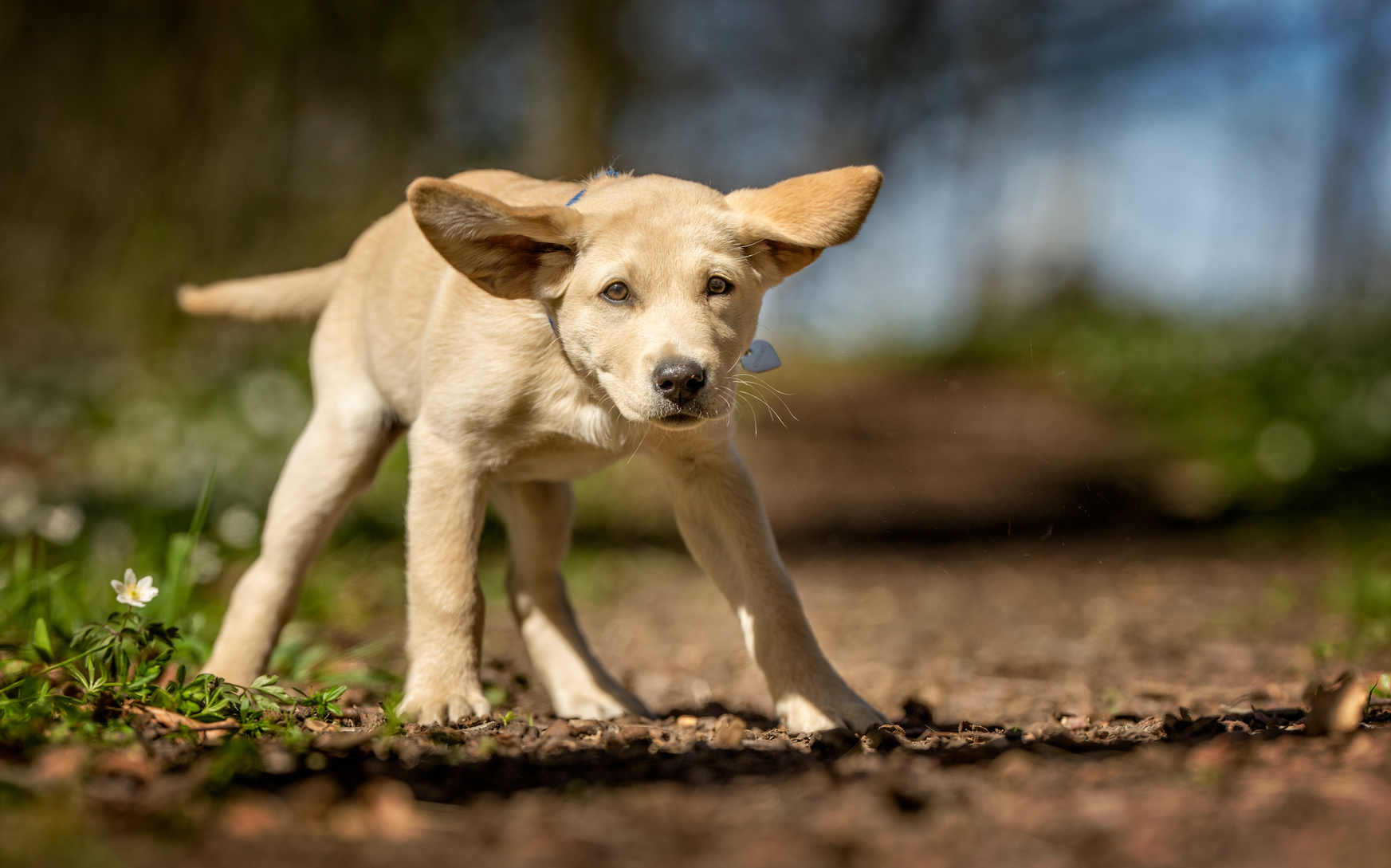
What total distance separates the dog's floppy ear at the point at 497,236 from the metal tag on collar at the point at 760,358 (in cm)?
59

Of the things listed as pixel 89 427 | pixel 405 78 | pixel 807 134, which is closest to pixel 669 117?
pixel 807 134

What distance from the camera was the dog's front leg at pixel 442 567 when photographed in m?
3.27

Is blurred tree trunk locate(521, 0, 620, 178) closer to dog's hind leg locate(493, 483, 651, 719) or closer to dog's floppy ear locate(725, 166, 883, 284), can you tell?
dog's hind leg locate(493, 483, 651, 719)

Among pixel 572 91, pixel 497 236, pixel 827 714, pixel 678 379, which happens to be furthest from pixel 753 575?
pixel 572 91

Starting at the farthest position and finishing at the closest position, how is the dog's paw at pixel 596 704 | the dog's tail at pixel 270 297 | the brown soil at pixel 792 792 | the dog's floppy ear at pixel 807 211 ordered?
the dog's tail at pixel 270 297, the dog's paw at pixel 596 704, the dog's floppy ear at pixel 807 211, the brown soil at pixel 792 792

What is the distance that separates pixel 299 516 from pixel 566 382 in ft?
3.66

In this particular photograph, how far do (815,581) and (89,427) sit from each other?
5.44 meters

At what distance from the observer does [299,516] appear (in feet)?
12.6

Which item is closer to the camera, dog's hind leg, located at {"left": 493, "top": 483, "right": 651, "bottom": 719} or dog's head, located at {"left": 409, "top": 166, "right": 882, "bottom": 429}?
dog's head, located at {"left": 409, "top": 166, "right": 882, "bottom": 429}

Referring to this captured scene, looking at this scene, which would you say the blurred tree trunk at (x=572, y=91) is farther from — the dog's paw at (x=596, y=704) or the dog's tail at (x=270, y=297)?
the dog's paw at (x=596, y=704)

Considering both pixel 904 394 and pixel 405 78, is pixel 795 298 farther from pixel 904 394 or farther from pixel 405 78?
A: pixel 405 78

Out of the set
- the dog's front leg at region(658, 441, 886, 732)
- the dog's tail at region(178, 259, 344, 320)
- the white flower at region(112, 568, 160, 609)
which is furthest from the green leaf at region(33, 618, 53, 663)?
the dog's front leg at region(658, 441, 886, 732)

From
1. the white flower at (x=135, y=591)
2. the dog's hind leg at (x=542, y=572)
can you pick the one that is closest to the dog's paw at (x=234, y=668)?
the white flower at (x=135, y=591)

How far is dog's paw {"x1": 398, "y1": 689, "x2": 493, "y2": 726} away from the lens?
312 centimetres
